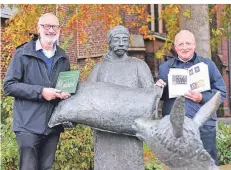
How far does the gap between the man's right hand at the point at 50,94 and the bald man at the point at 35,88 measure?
0.18 feet

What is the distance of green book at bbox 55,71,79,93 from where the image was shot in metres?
3.10

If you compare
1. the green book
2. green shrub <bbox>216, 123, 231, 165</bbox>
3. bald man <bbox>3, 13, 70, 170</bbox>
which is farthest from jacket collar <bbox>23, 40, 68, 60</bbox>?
green shrub <bbox>216, 123, 231, 165</bbox>

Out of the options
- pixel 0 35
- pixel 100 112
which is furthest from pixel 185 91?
pixel 0 35

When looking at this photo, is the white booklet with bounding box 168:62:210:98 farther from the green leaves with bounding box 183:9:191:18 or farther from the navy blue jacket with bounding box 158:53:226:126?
the green leaves with bounding box 183:9:191:18

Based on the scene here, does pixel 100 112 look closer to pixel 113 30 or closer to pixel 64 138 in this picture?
pixel 113 30

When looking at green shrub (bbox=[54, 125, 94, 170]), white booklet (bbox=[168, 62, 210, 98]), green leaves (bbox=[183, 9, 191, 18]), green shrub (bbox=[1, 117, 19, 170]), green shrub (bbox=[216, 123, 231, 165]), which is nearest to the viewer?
white booklet (bbox=[168, 62, 210, 98])

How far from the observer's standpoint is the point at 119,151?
329cm

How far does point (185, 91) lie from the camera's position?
3.12 m

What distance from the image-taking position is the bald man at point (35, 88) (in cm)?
328

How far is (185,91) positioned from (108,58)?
687 mm

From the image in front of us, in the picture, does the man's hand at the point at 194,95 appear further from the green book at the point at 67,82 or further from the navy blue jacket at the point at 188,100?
the green book at the point at 67,82

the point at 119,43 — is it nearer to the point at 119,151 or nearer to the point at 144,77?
the point at 144,77

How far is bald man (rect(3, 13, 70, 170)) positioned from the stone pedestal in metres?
0.39

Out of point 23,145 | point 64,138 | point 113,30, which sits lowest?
point 64,138
